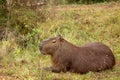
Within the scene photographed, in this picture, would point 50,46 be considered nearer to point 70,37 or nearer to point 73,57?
point 73,57

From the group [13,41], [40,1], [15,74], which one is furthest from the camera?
[40,1]

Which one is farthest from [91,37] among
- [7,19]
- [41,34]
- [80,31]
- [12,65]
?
[12,65]

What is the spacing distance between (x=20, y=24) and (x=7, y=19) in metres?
0.43

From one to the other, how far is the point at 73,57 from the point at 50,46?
538mm

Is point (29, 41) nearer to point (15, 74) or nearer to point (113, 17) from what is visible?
point (15, 74)

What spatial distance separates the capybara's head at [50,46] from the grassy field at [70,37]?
0.41 meters

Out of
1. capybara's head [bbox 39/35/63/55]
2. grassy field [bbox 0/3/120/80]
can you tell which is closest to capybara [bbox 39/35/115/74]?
capybara's head [bbox 39/35/63/55]

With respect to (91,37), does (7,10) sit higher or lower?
higher

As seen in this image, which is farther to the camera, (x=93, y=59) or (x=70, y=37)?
(x=70, y=37)

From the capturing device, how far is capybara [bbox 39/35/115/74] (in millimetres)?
8172

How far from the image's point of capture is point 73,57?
324 inches

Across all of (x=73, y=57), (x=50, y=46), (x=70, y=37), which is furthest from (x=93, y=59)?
(x=70, y=37)

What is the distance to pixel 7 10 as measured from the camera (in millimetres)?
11625

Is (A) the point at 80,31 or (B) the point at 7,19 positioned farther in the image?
(A) the point at 80,31
